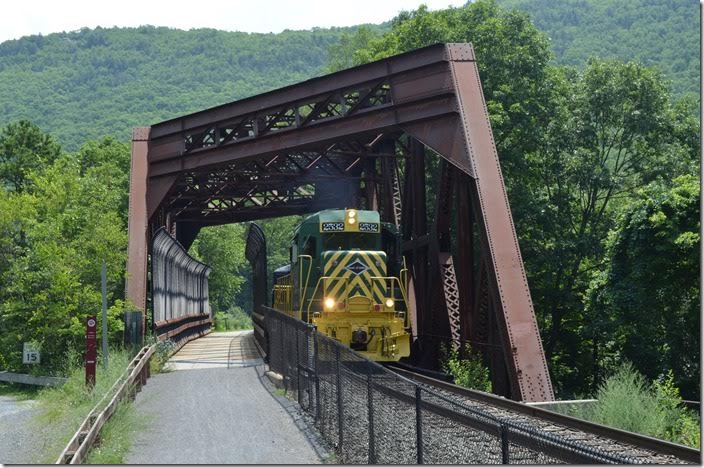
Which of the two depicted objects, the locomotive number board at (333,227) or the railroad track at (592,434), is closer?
the railroad track at (592,434)

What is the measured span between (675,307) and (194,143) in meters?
15.8

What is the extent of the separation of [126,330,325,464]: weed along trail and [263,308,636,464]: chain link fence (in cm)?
59

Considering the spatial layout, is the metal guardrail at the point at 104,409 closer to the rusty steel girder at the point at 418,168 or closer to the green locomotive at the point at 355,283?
the green locomotive at the point at 355,283

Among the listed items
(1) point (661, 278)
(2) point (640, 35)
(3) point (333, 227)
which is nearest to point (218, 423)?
(3) point (333, 227)

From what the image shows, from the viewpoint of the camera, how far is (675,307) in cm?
2577

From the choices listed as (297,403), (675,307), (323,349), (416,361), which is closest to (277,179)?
(416,361)

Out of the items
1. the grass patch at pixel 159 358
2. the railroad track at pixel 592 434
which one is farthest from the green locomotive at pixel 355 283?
the grass patch at pixel 159 358

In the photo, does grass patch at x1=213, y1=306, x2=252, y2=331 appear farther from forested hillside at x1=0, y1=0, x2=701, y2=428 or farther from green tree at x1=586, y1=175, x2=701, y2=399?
green tree at x1=586, y1=175, x2=701, y2=399

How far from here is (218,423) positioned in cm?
1506

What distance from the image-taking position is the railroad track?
359 inches

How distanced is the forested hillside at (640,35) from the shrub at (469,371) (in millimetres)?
76524

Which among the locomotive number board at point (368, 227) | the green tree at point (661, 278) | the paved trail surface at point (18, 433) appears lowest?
→ the paved trail surface at point (18, 433)

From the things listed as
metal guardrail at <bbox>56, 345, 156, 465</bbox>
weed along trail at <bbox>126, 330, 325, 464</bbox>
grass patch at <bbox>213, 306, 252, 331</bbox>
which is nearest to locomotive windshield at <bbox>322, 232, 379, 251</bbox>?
weed along trail at <bbox>126, 330, 325, 464</bbox>

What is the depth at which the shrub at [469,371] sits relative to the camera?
20000 millimetres
